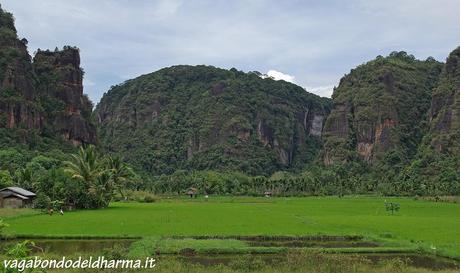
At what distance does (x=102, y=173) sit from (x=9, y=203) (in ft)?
25.5

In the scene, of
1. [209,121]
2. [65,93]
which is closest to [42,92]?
[65,93]

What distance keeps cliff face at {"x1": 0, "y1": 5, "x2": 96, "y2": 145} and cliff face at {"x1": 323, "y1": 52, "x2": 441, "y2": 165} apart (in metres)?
71.6

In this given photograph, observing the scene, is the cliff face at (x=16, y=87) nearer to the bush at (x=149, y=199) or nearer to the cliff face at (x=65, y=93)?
the cliff face at (x=65, y=93)

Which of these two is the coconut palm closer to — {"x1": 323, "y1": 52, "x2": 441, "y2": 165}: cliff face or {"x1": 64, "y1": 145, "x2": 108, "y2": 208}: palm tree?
{"x1": 64, "y1": 145, "x2": 108, "y2": 208}: palm tree

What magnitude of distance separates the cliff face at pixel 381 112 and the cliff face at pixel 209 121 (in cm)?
2355

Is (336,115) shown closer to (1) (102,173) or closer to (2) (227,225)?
(1) (102,173)

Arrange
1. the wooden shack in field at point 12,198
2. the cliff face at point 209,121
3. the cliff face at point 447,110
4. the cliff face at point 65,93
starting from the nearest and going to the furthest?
the wooden shack in field at point 12,198
the cliff face at point 65,93
the cliff face at point 447,110
the cliff face at point 209,121

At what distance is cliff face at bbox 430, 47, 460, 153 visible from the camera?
359 feet

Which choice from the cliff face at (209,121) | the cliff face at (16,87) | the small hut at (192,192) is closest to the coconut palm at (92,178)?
the small hut at (192,192)

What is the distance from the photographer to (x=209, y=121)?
163625 millimetres

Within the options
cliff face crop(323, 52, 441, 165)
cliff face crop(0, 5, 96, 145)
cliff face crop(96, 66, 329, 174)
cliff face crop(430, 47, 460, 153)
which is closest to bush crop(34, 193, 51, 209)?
cliff face crop(0, 5, 96, 145)

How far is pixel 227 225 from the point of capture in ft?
91.9

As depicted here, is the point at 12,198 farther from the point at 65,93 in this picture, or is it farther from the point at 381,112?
the point at 381,112

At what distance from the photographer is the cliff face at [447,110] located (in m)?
109
